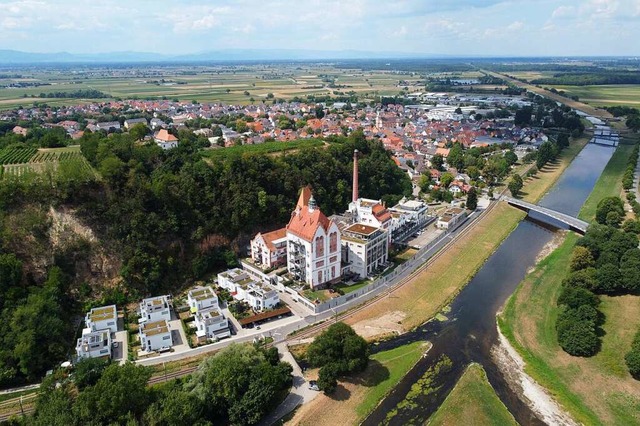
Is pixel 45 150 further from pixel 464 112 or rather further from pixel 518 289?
pixel 464 112

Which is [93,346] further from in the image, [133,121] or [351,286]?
[133,121]

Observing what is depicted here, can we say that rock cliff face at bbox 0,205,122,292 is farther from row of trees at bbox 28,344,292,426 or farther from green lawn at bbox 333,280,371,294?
green lawn at bbox 333,280,371,294

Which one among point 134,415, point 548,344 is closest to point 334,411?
point 134,415

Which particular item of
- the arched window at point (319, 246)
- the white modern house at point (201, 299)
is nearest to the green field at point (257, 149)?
the arched window at point (319, 246)

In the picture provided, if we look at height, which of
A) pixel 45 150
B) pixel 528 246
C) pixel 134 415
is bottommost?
pixel 528 246

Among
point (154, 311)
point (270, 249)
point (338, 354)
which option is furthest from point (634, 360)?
point (154, 311)

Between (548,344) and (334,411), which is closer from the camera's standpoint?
(334,411)
